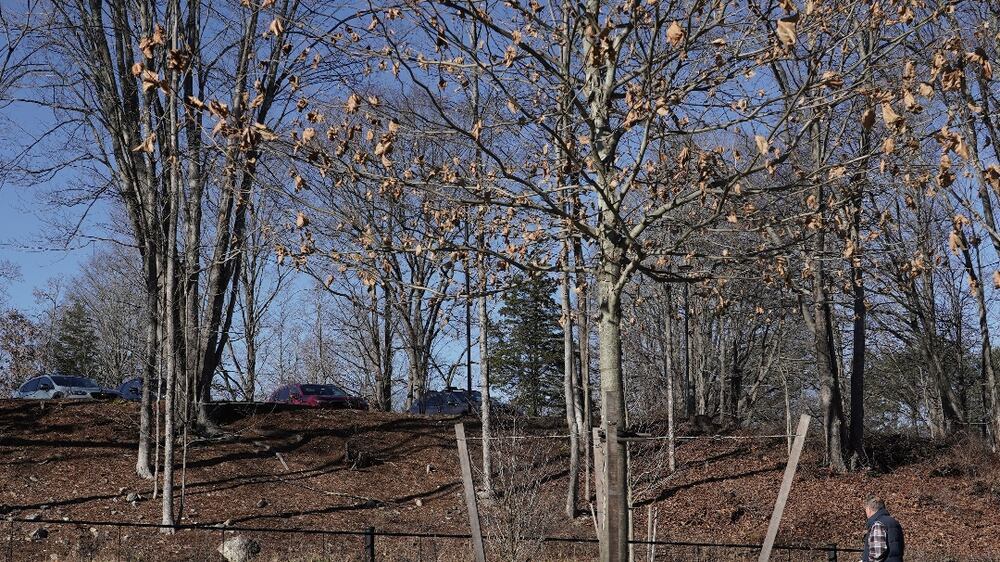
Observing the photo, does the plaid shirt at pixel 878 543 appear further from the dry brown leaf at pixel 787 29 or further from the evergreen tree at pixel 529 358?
the evergreen tree at pixel 529 358

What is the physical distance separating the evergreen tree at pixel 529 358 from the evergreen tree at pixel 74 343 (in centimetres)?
2274

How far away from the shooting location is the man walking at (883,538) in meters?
9.63

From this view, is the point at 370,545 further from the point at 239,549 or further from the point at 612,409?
the point at 612,409

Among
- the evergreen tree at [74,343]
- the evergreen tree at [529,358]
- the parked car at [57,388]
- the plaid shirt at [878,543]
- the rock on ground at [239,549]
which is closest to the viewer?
the plaid shirt at [878,543]

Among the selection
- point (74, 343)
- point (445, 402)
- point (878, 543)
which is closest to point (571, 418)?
point (878, 543)

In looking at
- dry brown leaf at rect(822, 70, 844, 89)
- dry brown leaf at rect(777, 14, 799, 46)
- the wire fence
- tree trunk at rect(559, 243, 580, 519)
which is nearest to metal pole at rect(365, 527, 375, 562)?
the wire fence

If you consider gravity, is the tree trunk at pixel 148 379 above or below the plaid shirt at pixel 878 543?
above

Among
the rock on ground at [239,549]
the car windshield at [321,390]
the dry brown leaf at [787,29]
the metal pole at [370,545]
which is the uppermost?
the dry brown leaf at [787,29]

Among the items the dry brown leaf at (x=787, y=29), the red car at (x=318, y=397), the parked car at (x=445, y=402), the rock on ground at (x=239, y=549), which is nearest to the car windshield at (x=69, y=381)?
the red car at (x=318, y=397)

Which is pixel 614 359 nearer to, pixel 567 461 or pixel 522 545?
pixel 522 545

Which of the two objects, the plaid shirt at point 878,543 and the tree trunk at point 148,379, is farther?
the tree trunk at point 148,379

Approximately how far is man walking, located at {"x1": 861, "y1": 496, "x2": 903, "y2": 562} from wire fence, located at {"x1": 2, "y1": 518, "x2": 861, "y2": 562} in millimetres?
1943

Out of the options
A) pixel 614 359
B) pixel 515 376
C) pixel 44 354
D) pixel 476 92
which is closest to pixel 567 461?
pixel 476 92

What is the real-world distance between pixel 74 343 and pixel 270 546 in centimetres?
3893
